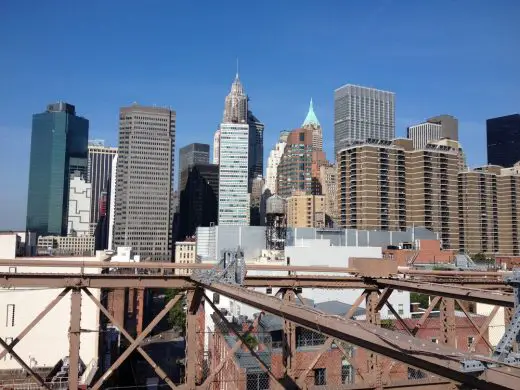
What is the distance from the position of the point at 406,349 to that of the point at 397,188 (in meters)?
130

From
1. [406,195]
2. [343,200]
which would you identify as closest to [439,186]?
[406,195]

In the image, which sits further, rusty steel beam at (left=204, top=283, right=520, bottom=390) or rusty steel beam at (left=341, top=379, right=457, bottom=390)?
rusty steel beam at (left=341, top=379, right=457, bottom=390)

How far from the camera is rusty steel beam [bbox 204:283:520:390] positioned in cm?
431

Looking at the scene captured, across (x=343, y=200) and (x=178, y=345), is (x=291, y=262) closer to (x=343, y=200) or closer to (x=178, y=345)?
(x=178, y=345)

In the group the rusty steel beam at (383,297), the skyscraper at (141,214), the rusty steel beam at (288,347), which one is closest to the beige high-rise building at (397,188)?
the skyscraper at (141,214)

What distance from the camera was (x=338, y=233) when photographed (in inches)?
4097

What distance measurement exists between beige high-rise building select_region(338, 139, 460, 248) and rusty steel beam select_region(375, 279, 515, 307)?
11549 cm

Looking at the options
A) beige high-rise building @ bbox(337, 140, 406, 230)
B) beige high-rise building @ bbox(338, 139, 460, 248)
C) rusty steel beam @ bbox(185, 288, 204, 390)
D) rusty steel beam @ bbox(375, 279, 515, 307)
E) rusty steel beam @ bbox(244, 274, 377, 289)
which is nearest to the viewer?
rusty steel beam @ bbox(375, 279, 515, 307)

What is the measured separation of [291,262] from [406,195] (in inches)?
3419

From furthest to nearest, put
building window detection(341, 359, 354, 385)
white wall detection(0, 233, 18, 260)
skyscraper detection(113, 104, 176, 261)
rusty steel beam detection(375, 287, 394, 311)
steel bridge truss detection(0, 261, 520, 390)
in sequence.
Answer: skyscraper detection(113, 104, 176, 261), white wall detection(0, 233, 18, 260), building window detection(341, 359, 354, 385), rusty steel beam detection(375, 287, 394, 311), steel bridge truss detection(0, 261, 520, 390)

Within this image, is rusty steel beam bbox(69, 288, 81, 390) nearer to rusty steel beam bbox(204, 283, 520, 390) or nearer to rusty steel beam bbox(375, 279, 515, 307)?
rusty steel beam bbox(204, 283, 520, 390)

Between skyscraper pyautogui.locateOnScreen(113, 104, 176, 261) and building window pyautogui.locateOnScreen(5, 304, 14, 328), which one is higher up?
skyscraper pyautogui.locateOnScreen(113, 104, 176, 261)

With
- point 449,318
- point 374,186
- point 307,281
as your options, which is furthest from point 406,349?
point 374,186

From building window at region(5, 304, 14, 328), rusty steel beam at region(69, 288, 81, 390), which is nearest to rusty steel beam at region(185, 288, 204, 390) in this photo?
rusty steel beam at region(69, 288, 81, 390)
